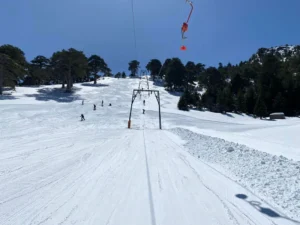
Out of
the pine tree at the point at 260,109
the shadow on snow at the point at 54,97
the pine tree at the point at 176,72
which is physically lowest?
the shadow on snow at the point at 54,97

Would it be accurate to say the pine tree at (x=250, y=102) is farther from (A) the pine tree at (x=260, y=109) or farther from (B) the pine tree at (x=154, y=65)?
(B) the pine tree at (x=154, y=65)

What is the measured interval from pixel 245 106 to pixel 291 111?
1045cm

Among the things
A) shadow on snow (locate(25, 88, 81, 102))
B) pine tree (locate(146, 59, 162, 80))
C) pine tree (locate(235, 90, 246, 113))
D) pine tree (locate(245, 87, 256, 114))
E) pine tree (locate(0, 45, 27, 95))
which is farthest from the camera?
pine tree (locate(146, 59, 162, 80))

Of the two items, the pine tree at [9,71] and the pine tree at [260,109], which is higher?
the pine tree at [9,71]

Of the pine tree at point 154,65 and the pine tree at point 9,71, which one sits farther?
the pine tree at point 154,65

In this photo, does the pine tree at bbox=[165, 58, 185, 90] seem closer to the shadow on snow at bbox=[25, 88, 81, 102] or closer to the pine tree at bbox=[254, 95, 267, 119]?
the pine tree at bbox=[254, 95, 267, 119]

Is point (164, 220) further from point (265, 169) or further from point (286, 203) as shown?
point (265, 169)

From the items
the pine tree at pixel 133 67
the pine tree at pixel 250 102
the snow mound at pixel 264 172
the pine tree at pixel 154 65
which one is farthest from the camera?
the pine tree at pixel 133 67

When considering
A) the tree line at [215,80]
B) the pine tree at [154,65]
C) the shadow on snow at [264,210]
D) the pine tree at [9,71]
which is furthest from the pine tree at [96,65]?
the shadow on snow at [264,210]

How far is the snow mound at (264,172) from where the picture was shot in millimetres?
5361

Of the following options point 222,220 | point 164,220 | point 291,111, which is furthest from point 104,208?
point 291,111

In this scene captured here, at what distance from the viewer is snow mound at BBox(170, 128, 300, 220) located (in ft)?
17.6

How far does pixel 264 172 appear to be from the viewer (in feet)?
23.3

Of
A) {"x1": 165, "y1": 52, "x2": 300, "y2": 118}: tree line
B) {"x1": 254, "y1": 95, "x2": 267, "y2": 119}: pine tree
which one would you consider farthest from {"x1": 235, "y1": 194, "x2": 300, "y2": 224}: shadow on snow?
{"x1": 254, "y1": 95, "x2": 267, "y2": 119}: pine tree
